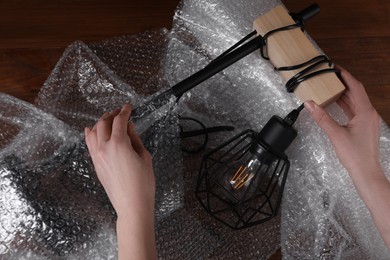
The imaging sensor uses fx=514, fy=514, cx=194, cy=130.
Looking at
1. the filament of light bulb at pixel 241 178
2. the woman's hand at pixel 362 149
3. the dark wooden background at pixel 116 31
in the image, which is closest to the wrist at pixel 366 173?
the woman's hand at pixel 362 149

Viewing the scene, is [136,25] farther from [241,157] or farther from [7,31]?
[241,157]

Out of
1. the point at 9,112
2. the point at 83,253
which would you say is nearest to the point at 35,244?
the point at 83,253

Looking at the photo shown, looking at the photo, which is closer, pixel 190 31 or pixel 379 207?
pixel 379 207

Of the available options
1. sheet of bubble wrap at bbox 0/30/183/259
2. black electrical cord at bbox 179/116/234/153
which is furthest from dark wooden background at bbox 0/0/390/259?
black electrical cord at bbox 179/116/234/153

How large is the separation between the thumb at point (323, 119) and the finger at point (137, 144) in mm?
174

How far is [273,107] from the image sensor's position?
617 millimetres

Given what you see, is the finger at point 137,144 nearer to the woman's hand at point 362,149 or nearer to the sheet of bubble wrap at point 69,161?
the sheet of bubble wrap at point 69,161

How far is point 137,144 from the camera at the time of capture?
1.71 feet

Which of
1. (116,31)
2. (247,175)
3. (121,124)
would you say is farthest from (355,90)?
(116,31)

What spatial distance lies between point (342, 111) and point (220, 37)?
18 centimetres

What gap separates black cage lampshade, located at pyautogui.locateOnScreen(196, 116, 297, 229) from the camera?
0.54 meters

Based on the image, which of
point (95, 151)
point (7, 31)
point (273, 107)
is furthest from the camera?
point (7, 31)

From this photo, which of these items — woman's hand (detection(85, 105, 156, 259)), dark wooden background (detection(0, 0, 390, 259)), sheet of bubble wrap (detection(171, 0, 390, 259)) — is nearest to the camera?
woman's hand (detection(85, 105, 156, 259))

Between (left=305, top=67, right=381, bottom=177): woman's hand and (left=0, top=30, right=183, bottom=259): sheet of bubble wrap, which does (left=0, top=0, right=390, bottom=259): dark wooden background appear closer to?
(left=0, top=30, right=183, bottom=259): sheet of bubble wrap
